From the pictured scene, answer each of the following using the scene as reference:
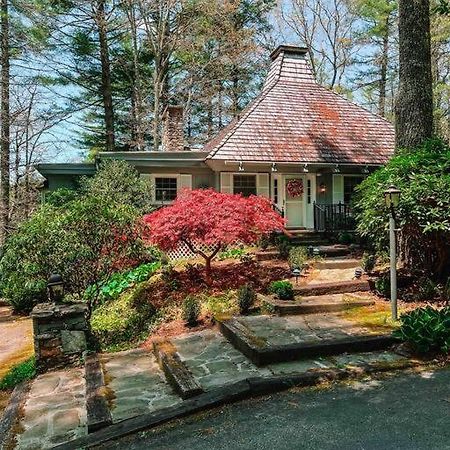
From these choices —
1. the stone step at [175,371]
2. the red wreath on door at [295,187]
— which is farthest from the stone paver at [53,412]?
the red wreath on door at [295,187]

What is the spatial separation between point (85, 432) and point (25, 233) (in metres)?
3.94

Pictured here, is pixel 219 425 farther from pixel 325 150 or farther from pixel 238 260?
pixel 325 150

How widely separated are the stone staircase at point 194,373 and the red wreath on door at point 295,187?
7.69m

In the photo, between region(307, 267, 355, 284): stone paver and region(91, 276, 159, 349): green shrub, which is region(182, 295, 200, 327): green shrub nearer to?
region(91, 276, 159, 349): green shrub

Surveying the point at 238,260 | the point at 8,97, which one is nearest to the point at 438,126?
the point at 238,260

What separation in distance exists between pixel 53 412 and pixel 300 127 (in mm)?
12526

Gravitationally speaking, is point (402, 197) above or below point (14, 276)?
above

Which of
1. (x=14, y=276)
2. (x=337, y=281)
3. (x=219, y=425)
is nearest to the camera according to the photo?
(x=219, y=425)

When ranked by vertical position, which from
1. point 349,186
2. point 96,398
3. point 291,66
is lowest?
point 96,398

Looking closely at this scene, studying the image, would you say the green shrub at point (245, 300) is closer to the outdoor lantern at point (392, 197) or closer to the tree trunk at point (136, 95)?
the outdoor lantern at point (392, 197)

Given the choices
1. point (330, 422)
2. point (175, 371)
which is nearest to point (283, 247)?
point (175, 371)

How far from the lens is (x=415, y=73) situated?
8266 mm

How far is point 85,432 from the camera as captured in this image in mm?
3742

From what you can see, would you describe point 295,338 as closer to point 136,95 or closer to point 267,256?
point 267,256
